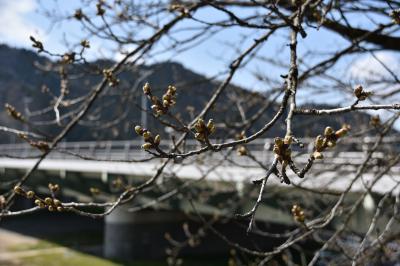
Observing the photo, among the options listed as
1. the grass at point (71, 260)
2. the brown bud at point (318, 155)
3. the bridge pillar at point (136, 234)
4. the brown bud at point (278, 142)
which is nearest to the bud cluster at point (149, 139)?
the brown bud at point (278, 142)

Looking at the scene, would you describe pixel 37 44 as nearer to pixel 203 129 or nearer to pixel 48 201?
pixel 48 201

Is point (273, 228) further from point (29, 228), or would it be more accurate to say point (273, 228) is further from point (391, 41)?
point (391, 41)

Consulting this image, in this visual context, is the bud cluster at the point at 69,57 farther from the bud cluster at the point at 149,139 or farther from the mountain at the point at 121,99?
the bud cluster at the point at 149,139

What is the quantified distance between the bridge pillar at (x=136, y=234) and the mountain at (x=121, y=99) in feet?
14.9

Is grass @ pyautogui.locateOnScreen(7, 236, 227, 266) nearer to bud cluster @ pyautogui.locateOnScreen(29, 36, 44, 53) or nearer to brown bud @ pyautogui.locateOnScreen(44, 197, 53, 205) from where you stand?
bud cluster @ pyautogui.locateOnScreen(29, 36, 44, 53)

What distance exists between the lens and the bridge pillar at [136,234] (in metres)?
26.8

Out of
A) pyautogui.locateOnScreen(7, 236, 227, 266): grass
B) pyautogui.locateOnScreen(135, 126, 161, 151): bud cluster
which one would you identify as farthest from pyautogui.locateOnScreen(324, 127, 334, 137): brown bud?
pyautogui.locateOnScreen(7, 236, 227, 266): grass

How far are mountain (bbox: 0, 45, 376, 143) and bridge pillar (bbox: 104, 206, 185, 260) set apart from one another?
14.9 feet

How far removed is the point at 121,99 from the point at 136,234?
2153 cm

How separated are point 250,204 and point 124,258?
48.6ft

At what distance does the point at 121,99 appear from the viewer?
6586 millimetres

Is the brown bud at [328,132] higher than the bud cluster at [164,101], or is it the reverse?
the bud cluster at [164,101]

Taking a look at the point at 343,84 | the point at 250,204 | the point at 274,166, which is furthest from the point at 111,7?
the point at 250,204

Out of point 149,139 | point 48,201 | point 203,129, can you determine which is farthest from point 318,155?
point 48,201
